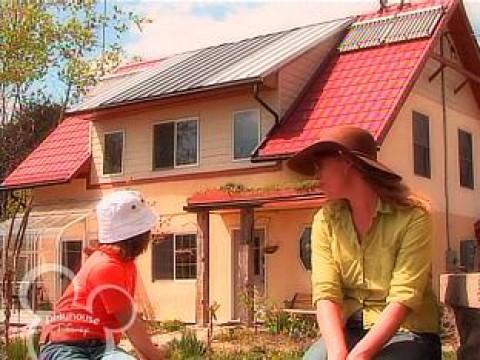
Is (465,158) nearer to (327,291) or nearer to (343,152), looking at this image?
(343,152)

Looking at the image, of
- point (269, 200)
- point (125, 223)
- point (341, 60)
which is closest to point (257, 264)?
point (269, 200)

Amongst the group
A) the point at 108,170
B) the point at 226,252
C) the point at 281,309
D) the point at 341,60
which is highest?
the point at 341,60

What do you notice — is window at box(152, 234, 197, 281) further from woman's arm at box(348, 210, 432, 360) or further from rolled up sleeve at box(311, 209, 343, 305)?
woman's arm at box(348, 210, 432, 360)

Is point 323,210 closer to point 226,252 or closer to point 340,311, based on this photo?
point 340,311

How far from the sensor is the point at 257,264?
19.5 metres

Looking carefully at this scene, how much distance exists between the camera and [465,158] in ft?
72.7

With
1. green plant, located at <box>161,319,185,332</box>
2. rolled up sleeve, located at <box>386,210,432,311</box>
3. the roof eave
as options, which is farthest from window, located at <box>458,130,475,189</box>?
rolled up sleeve, located at <box>386,210,432,311</box>

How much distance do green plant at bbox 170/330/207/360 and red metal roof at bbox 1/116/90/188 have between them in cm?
1134

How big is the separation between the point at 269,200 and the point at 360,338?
14.3 m

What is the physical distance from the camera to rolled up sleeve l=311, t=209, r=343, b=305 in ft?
11.0

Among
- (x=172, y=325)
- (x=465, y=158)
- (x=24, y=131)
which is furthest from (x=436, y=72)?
(x=24, y=131)

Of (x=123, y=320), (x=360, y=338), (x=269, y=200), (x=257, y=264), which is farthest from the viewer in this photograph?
(x=257, y=264)

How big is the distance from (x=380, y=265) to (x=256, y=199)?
1437 cm

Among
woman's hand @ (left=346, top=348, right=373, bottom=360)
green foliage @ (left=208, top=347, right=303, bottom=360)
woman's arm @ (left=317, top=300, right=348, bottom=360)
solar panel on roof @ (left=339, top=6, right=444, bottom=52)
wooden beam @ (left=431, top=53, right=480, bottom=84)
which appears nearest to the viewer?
woman's hand @ (left=346, top=348, right=373, bottom=360)
